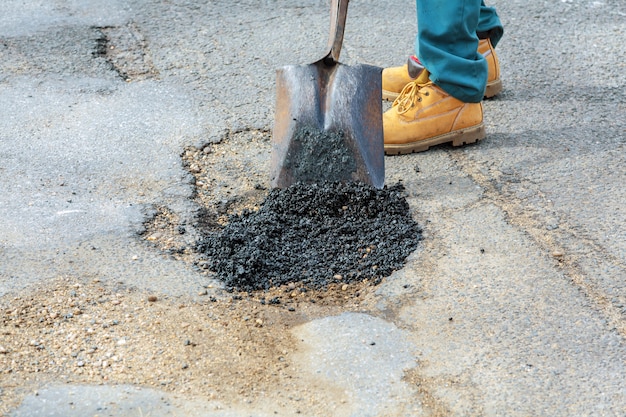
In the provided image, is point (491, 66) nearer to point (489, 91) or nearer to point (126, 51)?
point (489, 91)

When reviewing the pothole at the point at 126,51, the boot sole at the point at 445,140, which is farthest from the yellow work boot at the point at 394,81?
the pothole at the point at 126,51

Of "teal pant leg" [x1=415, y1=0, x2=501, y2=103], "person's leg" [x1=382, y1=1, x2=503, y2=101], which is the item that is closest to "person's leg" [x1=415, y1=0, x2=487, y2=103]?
"teal pant leg" [x1=415, y1=0, x2=501, y2=103]

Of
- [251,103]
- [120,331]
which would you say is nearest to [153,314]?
[120,331]

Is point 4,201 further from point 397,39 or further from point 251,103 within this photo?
point 397,39

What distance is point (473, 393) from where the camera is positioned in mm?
2289

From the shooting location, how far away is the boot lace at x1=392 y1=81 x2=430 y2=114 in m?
3.75

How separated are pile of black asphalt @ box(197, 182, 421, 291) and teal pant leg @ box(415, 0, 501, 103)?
695 millimetres

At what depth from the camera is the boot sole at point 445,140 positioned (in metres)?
3.72

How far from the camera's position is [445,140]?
3.79 metres

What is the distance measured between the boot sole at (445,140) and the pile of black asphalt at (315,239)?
45cm

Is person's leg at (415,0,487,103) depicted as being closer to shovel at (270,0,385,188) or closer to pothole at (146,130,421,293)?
shovel at (270,0,385,188)

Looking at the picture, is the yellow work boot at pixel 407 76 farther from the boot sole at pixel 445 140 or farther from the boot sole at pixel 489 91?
the boot sole at pixel 445 140

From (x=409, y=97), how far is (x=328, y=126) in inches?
24.3

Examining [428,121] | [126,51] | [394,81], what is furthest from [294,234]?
[126,51]
